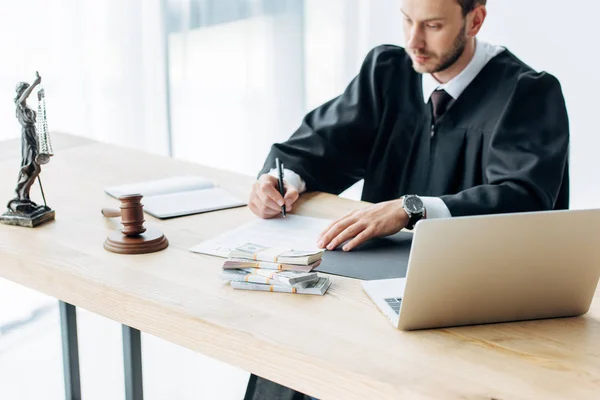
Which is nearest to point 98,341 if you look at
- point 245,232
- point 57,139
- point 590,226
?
point 57,139

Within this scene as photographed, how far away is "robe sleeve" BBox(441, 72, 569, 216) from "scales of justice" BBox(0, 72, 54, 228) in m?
0.91

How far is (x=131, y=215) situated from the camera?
166 centimetres

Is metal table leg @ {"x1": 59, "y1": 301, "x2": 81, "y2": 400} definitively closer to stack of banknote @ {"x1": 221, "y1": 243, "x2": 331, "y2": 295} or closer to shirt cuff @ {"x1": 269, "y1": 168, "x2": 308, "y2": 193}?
shirt cuff @ {"x1": 269, "y1": 168, "x2": 308, "y2": 193}

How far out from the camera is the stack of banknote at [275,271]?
1458 millimetres

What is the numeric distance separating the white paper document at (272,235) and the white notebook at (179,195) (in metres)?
0.16

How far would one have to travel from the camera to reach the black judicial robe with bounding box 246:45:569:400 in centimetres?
195

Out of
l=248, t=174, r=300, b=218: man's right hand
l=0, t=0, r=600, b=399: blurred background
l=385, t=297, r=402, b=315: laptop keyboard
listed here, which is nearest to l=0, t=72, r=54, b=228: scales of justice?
l=248, t=174, r=300, b=218: man's right hand

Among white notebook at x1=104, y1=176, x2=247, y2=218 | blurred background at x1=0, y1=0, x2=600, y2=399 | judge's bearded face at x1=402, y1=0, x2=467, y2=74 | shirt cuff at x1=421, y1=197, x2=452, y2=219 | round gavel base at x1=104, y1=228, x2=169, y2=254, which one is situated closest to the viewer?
round gavel base at x1=104, y1=228, x2=169, y2=254

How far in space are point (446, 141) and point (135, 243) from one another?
0.93 meters

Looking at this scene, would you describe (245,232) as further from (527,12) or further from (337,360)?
(527,12)

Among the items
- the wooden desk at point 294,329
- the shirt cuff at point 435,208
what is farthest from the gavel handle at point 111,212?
the shirt cuff at point 435,208

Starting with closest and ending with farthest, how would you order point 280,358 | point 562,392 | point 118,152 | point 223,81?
point 562,392 → point 280,358 → point 118,152 → point 223,81

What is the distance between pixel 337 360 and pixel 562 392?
316mm

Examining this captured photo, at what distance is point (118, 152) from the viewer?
2416mm
